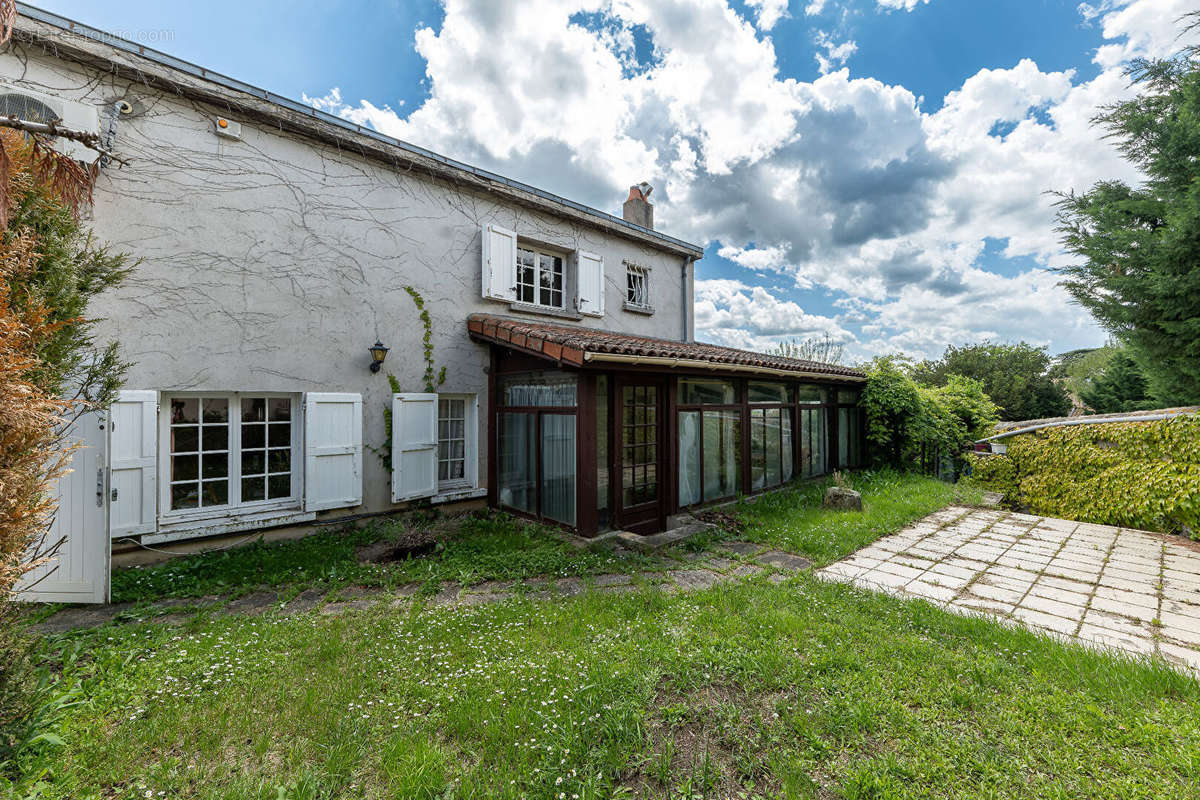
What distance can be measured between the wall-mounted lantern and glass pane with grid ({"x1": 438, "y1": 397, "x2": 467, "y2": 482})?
3.71 feet

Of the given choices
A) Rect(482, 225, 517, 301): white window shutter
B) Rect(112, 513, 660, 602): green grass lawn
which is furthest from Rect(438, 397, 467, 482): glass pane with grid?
Rect(482, 225, 517, 301): white window shutter

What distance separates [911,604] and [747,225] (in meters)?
11.4

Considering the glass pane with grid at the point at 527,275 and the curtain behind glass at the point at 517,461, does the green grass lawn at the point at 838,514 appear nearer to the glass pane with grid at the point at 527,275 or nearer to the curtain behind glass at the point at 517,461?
the curtain behind glass at the point at 517,461

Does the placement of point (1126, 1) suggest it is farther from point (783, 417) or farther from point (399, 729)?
point (399, 729)

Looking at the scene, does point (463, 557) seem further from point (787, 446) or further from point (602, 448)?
point (787, 446)

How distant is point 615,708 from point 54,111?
7341 millimetres

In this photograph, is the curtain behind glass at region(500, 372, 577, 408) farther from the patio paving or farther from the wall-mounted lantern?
the patio paving

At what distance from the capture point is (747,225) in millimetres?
12836

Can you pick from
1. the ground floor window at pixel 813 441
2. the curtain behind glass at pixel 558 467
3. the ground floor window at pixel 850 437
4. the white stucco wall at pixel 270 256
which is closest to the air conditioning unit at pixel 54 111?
the white stucco wall at pixel 270 256

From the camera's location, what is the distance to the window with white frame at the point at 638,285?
9.80m

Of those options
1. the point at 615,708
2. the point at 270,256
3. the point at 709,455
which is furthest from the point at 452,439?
the point at 615,708

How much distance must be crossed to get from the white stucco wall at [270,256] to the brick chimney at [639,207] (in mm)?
4157

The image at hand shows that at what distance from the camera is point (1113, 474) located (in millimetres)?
6746

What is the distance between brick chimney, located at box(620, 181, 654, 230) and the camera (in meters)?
10.6
